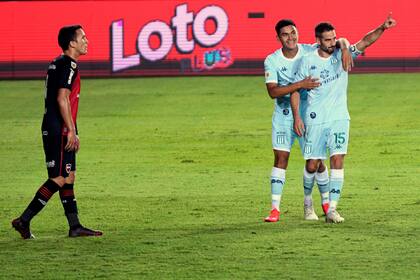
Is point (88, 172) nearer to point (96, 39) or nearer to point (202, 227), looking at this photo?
point (202, 227)

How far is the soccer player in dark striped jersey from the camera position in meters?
11.8

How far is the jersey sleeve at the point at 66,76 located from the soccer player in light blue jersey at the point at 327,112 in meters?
2.31

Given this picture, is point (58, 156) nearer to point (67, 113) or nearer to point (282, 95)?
point (67, 113)

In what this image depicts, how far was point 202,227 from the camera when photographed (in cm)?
1278

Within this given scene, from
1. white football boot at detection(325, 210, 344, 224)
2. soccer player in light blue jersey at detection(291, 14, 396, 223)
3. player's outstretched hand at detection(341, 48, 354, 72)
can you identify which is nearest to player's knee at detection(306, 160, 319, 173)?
soccer player in light blue jersey at detection(291, 14, 396, 223)

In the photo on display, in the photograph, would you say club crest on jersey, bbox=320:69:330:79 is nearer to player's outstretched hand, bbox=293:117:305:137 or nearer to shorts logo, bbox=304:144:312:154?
player's outstretched hand, bbox=293:117:305:137

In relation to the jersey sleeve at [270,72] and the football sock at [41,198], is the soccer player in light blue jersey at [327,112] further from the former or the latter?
the football sock at [41,198]

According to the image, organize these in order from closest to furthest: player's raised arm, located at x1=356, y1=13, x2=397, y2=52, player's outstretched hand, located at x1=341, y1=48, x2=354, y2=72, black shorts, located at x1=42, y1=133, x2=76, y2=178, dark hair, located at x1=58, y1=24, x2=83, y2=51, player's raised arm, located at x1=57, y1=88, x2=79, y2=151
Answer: player's raised arm, located at x1=57, y1=88, x2=79, y2=151, black shorts, located at x1=42, y1=133, x2=76, y2=178, dark hair, located at x1=58, y1=24, x2=83, y2=51, player's raised arm, located at x1=356, y1=13, x2=397, y2=52, player's outstretched hand, located at x1=341, y1=48, x2=354, y2=72

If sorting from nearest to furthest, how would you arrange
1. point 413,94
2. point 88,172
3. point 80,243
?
point 80,243, point 88,172, point 413,94

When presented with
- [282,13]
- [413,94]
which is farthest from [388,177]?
[282,13]

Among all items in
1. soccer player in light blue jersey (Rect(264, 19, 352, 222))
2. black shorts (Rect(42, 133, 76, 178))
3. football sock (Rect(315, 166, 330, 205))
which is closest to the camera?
black shorts (Rect(42, 133, 76, 178))

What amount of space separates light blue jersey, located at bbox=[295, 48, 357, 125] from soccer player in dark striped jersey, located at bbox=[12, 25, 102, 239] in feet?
7.75

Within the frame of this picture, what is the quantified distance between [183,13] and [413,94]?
11.4 meters

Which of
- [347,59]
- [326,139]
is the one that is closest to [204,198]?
[326,139]
